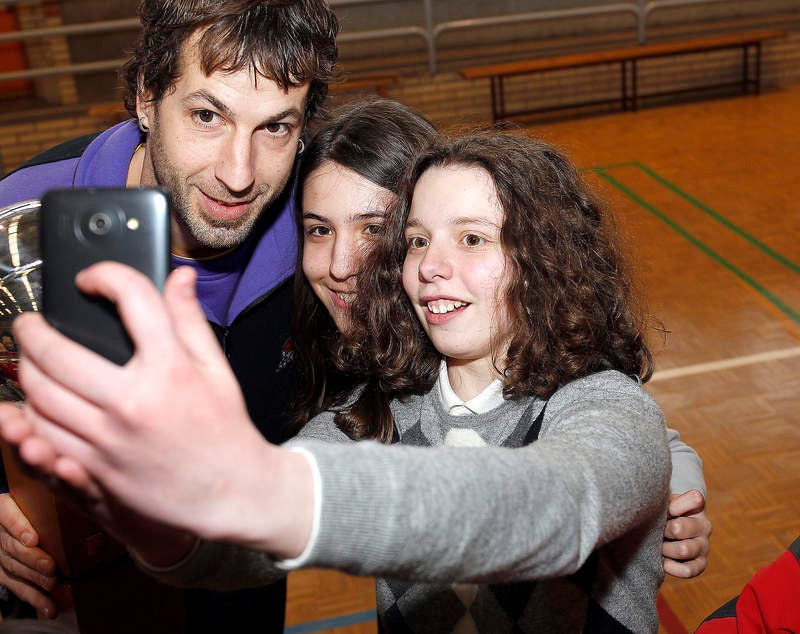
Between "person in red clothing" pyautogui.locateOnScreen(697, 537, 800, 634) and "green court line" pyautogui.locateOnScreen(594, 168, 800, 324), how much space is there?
3.73m

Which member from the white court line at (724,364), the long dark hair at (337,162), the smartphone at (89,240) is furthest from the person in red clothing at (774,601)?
the white court line at (724,364)

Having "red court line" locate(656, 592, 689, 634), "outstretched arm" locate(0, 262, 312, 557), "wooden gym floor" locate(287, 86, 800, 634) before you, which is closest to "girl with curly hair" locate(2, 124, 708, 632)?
"outstretched arm" locate(0, 262, 312, 557)

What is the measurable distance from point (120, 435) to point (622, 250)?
4.97 feet

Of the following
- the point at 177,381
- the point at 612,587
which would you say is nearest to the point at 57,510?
the point at 177,381

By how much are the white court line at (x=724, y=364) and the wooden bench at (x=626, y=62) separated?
5.34m

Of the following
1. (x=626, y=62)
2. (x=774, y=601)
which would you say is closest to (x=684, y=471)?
(x=774, y=601)

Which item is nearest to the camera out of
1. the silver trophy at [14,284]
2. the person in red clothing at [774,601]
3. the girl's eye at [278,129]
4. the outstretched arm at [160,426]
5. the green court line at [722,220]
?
the outstretched arm at [160,426]

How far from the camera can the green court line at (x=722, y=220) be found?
18.9ft

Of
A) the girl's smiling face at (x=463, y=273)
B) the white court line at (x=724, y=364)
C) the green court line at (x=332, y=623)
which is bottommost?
the green court line at (x=332, y=623)

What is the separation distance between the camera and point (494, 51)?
10.3 metres

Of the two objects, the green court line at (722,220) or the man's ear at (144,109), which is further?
the green court line at (722,220)

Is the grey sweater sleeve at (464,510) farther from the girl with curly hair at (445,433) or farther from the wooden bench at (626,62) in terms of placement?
the wooden bench at (626,62)

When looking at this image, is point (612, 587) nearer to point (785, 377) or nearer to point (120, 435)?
point (120, 435)

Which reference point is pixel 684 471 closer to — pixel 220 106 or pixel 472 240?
pixel 472 240
